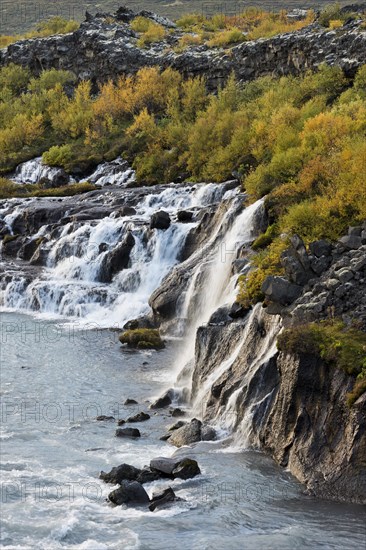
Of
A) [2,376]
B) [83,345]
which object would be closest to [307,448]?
[2,376]

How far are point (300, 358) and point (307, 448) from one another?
8.74 ft

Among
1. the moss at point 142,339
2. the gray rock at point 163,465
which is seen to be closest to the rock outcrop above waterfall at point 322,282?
the gray rock at point 163,465

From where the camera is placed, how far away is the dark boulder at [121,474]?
2427 centimetres

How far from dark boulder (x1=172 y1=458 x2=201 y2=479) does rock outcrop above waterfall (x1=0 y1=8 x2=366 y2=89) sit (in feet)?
166

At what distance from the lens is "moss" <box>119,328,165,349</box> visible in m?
40.8

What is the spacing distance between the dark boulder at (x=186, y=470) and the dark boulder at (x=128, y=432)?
418 centimetres

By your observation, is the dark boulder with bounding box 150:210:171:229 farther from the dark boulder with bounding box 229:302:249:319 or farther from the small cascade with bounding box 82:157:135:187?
the small cascade with bounding box 82:157:135:187

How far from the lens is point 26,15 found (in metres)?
183

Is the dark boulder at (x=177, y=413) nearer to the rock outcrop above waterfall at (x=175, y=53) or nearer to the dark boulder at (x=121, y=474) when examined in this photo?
the dark boulder at (x=121, y=474)

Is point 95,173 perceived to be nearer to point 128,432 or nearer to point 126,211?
point 126,211

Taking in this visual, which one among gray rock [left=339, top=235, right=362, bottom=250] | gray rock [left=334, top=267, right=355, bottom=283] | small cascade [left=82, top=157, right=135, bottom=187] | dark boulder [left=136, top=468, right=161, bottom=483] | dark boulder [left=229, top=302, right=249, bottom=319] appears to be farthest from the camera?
small cascade [left=82, top=157, right=135, bottom=187]

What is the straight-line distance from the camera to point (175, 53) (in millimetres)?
93188

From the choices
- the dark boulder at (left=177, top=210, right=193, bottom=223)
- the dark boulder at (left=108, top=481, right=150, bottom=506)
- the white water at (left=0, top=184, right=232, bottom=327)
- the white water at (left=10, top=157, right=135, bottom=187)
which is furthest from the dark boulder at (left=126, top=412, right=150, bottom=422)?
the white water at (left=10, top=157, right=135, bottom=187)

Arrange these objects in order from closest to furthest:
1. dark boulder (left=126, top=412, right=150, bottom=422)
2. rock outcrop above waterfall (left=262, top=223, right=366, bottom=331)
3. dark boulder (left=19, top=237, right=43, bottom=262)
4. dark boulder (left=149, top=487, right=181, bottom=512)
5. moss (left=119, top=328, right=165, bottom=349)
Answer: dark boulder (left=149, top=487, right=181, bottom=512) → rock outcrop above waterfall (left=262, top=223, right=366, bottom=331) → dark boulder (left=126, top=412, right=150, bottom=422) → moss (left=119, top=328, right=165, bottom=349) → dark boulder (left=19, top=237, right=43, bottom=262)
